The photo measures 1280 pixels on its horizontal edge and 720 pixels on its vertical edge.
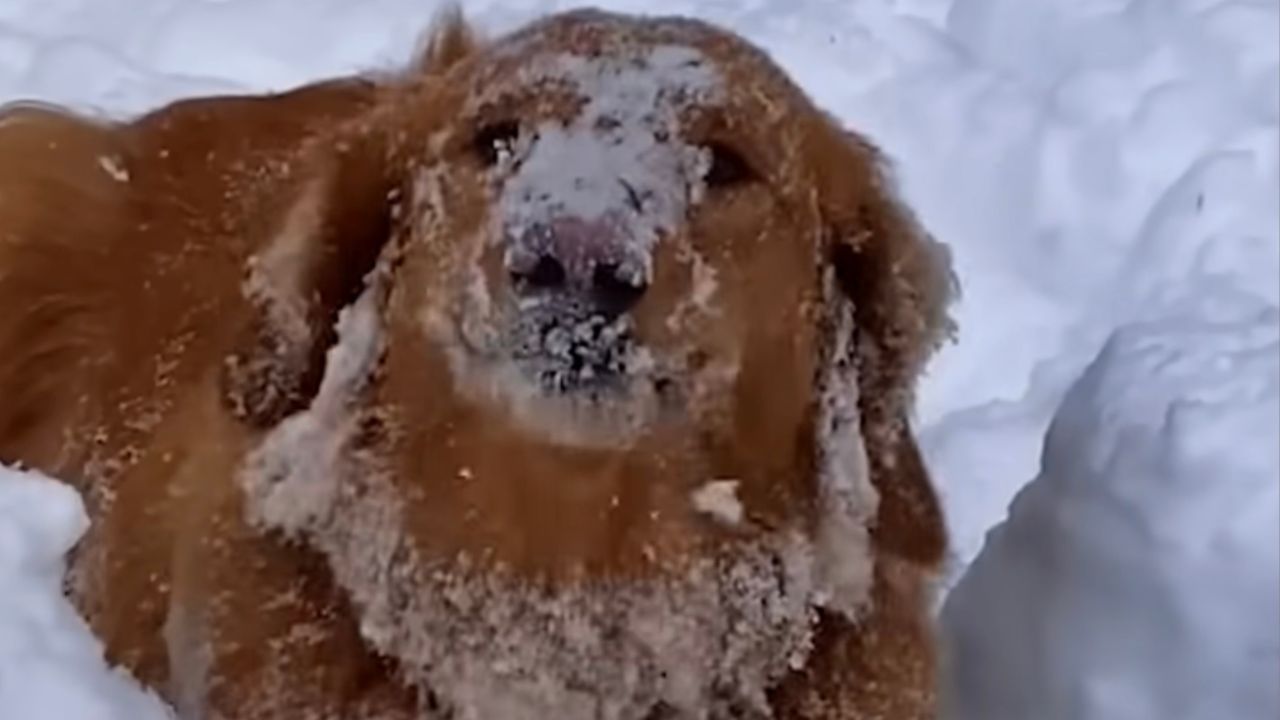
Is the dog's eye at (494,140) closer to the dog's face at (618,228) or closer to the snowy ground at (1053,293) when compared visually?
the dog's face at (618,228)

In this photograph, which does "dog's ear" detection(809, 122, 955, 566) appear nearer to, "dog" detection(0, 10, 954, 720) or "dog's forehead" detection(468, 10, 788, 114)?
"dog" detection(0, 10, 954, 720)

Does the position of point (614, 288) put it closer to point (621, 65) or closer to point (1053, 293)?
point (621, 65)

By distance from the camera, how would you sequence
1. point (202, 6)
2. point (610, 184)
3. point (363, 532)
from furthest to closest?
point (202, 6) → point (363, 532) → point (610, 184)

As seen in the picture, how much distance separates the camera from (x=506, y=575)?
3125mm

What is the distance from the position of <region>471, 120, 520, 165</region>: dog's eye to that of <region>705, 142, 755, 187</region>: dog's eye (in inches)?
8.1

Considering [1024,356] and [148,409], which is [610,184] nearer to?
[148,409]

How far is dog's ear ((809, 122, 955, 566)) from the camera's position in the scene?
336 centimetres

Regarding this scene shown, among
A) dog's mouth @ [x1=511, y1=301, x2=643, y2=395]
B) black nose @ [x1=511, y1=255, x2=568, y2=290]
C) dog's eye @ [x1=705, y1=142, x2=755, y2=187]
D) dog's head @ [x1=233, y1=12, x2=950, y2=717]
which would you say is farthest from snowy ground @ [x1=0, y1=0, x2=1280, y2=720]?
black nose @ [x1=511, y1=255, x2=568, y2=290]

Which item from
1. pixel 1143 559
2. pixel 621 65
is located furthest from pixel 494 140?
pixel 1143 559

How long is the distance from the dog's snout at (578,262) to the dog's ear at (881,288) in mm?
486

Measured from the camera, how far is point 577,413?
119 inches

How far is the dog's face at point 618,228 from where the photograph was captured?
2926mm

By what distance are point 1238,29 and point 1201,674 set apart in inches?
71.4

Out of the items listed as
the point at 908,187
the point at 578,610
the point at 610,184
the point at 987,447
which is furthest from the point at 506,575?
the point at 908,187
